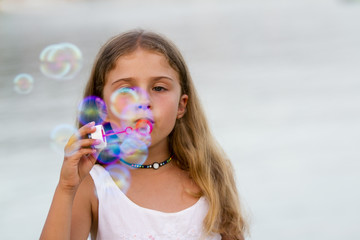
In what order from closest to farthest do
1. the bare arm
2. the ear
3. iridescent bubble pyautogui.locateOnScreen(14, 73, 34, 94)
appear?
the bare arm < the ear < iridescent bubble pyautogui.locateOnScreen(14, 73, 34, 94)

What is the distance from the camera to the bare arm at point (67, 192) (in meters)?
1.24

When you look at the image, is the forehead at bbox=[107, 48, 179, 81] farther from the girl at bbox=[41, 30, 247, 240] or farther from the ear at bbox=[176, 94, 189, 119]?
the ear at bbox=[176, 94, 189, 119]

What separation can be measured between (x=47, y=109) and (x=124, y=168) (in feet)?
9.08

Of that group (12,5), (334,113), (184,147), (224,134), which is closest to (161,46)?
(184,147)

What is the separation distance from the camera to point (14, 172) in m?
3.00

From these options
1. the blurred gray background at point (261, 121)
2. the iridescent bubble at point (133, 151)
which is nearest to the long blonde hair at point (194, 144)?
the iridescent bubble at point (133, 151)

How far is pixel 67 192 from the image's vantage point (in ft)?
4.12

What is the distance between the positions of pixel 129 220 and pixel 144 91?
314 millimetres

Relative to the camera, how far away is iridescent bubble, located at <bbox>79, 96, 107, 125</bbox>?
1523 millimetres

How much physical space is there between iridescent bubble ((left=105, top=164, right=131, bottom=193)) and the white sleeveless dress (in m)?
0.02

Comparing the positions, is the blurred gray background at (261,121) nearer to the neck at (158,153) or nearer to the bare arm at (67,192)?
the neck at (158,153)

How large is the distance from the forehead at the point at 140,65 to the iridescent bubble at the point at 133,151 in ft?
0.50

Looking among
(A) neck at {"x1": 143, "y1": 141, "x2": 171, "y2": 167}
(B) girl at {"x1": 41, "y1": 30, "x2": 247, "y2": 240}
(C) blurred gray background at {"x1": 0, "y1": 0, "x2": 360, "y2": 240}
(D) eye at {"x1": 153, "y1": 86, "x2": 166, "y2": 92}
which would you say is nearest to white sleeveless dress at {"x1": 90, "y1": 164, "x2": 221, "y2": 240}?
(B) girl at {"x1": 41, "y1": 30, "x2": 247, "y2": 240}

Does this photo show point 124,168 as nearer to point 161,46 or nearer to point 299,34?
point 161,46
